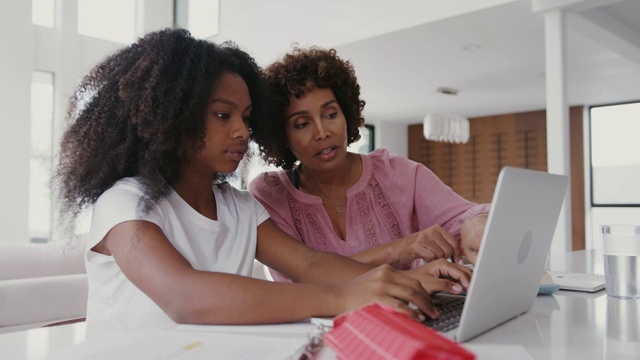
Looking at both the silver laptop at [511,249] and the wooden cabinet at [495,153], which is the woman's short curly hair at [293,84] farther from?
the wooden cabinet at [495,153]

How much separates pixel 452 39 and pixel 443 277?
3.89 meters

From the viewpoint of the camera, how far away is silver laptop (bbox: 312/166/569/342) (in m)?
0.67

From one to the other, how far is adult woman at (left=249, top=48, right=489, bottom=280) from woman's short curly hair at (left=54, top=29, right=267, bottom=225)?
11.8 inches

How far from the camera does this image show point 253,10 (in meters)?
5.34

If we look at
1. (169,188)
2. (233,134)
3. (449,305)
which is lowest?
(449,305)

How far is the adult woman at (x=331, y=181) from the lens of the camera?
1.52 m

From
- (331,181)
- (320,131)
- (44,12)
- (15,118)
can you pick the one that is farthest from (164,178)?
(44,12)

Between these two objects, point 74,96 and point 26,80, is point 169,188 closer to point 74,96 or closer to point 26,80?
point 74,96

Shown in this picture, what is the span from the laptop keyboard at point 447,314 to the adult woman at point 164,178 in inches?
1.2

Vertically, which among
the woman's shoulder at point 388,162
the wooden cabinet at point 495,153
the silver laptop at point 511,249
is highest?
the wooden cabinet at point 495,153

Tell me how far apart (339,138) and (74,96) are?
0.65 metres

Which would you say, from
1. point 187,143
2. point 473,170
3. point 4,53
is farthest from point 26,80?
point 473,170

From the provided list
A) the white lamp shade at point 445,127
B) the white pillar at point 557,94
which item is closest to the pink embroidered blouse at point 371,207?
the white pillar at point 557,94

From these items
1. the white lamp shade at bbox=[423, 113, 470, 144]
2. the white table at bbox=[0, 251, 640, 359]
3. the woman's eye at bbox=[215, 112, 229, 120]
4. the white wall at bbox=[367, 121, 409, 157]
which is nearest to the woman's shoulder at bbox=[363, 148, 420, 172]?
the woman's eye at bbox=[215, 112, 229, 120]
